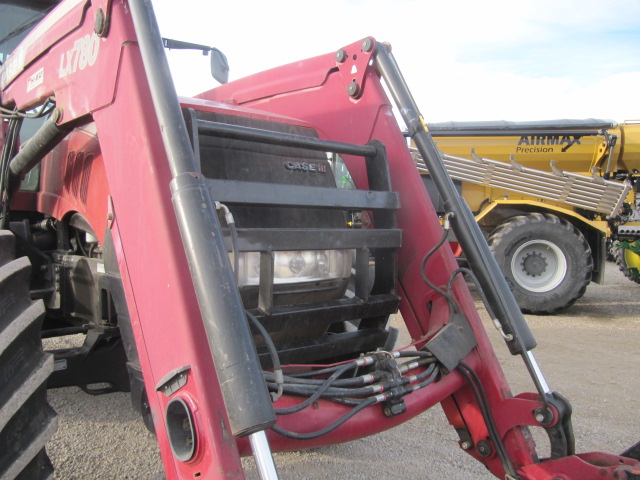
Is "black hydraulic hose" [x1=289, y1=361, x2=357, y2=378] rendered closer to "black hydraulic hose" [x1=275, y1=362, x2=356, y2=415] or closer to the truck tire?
"black hydraulic hose" [x1=275, y1=362, x2=356, y2=415]

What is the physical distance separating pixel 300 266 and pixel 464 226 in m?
0.69

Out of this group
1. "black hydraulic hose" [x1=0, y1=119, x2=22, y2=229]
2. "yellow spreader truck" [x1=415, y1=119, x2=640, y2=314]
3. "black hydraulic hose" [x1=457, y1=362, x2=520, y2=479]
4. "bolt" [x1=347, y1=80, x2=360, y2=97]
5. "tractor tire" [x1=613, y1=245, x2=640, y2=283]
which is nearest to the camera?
"black hydraulic hose" [x1=457, y1=362, x2=520, y2=479]

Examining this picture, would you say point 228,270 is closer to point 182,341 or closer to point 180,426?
point 182,341

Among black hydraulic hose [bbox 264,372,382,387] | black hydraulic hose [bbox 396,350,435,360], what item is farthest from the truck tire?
black hydraulic hose [bbox 264,372,382,387]

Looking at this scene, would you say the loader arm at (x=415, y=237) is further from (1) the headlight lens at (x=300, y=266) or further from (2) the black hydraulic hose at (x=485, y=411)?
(1) the headlight lens at (x=300, y=266)

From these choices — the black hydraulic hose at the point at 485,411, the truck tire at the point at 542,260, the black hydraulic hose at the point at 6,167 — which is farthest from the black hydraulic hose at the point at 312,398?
the truck tire at the point at 542,260

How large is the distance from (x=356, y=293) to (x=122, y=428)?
193 centimetres

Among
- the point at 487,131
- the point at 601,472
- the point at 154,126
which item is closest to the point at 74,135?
the point at 154,126

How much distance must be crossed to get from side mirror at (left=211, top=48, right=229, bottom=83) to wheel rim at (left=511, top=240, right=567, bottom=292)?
5225 mm

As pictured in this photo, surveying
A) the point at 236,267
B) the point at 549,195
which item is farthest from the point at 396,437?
the point at 549,195

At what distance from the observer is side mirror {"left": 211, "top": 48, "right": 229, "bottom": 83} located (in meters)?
3.23

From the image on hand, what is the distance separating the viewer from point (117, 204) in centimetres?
171

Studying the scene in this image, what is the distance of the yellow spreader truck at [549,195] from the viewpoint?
725cm

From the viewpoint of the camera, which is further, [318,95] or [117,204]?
[318,95]
